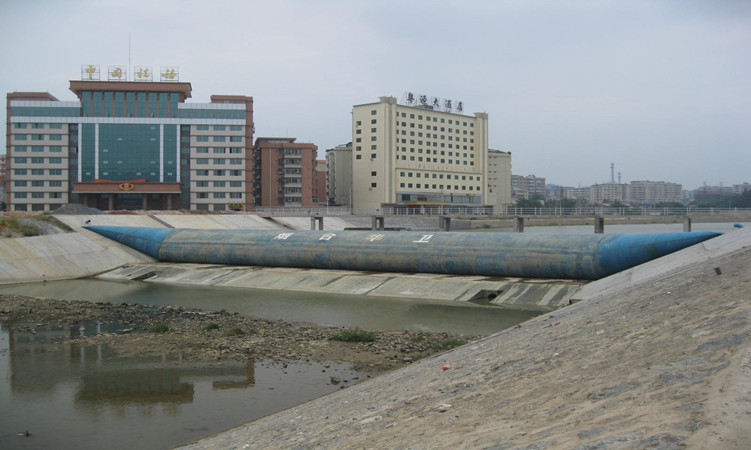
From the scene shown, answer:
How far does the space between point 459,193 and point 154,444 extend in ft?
299

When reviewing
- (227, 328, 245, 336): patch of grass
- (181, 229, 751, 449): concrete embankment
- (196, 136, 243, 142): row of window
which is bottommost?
(227, 328, 245, 336): patch of grass

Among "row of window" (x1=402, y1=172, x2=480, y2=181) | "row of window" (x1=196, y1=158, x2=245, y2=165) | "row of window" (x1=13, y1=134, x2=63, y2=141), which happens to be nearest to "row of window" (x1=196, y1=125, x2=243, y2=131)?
"row of window" (x1=196, y1=158, x2=245, y2=165)

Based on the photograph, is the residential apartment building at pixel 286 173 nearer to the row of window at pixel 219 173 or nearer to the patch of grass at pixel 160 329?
the row of window at pixel 219 173

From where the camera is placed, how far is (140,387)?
1273cm

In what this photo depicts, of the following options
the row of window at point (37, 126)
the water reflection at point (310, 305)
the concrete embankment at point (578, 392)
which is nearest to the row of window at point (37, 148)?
the row of window at point (37, 126)

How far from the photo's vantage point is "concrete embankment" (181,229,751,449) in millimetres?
5117

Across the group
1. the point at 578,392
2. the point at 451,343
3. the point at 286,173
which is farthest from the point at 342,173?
the point at 578,392

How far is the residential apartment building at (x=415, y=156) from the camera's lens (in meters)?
90.9

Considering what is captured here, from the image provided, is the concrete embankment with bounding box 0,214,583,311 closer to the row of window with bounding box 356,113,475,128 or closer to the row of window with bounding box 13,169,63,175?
the row of window with bounding box 13,169,63,175

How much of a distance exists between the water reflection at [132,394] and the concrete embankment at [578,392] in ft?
3.69

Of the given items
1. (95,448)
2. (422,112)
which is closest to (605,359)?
(95,448)

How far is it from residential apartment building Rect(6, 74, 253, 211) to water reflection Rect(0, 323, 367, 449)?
6792 cm

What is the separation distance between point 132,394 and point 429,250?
63.2ft

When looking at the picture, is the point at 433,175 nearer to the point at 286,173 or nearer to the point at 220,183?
the point at 286,173
